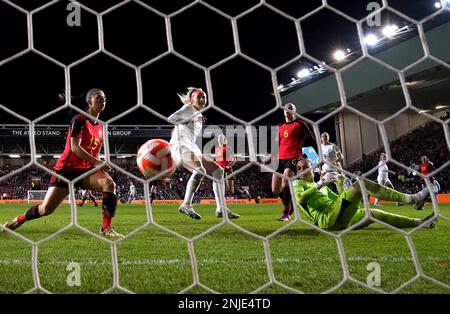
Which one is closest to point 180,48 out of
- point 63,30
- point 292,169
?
point 63,30

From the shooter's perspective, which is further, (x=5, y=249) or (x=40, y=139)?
Answer: (x=40, y=139)

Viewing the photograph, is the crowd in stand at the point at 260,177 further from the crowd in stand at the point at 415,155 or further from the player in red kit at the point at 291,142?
the player in red kit at the point at 291,142

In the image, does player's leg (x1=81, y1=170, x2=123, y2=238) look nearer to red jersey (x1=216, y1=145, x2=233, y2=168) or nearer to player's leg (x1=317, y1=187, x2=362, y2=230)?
player's leg (x1=317, y1=187, x2=362, y2=230)

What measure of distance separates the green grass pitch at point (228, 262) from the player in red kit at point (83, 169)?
22 cm

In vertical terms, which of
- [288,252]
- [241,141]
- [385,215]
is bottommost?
[288,252]

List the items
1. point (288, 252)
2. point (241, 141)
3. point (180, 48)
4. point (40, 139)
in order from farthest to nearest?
point (40, 139) → point (241, 141) → point (180, 48) → point (288, 252)

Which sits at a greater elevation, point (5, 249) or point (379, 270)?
point (5, 249)

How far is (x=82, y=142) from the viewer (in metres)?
2.99

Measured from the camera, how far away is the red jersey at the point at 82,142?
9.18ft

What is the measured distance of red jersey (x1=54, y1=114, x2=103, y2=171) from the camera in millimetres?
2799

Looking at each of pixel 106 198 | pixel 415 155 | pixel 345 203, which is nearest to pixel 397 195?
pixel 345 203

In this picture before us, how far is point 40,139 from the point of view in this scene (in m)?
20.0
